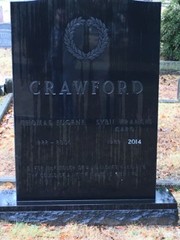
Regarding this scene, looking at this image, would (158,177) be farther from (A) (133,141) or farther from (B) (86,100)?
(B) (86,100)

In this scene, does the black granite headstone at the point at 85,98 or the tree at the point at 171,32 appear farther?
the tree at the point at 171,32

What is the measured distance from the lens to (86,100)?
4.61m

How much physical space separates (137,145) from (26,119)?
101 centimetres

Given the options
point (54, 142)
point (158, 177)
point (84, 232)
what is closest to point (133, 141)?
point (54, 142)

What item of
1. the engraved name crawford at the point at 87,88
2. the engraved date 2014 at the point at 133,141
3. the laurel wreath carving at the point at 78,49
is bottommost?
the engraved date 2014 at the point at 133,141

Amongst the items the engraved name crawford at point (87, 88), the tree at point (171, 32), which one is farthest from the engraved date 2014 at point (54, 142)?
the tree at point (171, 32)

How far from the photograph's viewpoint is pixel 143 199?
4793 mm

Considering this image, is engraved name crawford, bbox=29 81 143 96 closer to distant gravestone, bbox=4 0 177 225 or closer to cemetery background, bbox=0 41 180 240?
distant gravestone, bbox=4 0 177 225

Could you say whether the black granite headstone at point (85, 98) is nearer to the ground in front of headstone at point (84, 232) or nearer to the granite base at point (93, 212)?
the granite base at point (93, 212)

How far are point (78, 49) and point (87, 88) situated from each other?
1.13 ft

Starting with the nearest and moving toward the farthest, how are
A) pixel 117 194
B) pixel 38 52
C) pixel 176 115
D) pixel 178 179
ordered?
pixel 38 52, pixel 117 194, pixel 178 179, pixel 176 115

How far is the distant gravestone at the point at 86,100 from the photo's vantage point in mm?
4465

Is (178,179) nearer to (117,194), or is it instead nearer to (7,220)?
(117,194)

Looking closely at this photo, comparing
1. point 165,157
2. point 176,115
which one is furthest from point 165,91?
point 165,157
